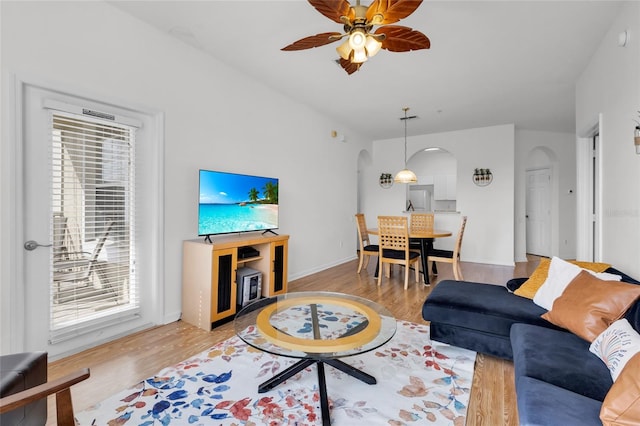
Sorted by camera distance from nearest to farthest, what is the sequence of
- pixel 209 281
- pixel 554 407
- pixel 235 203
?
pixel 554 407
pixel 209 281
pixel 235 203

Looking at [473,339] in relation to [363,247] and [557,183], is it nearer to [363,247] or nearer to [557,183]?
[363,247]

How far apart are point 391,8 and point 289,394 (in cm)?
247

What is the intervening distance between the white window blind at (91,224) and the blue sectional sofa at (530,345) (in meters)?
2.61

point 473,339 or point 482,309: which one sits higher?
point 482,309

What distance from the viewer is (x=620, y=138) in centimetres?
236

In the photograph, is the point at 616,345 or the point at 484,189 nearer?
the point at 616,345

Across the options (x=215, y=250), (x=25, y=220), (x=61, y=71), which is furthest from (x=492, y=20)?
(x=25, y=220)

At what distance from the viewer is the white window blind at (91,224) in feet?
7.18

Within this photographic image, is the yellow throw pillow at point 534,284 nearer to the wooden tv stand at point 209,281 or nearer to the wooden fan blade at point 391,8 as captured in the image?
the wooden fan blade at point 391,8

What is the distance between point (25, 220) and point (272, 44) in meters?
2.50

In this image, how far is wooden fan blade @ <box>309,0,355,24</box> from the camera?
6.00 ft

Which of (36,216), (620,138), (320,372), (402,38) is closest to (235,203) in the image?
(36,216)

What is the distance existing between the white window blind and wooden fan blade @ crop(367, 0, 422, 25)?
2208 mm

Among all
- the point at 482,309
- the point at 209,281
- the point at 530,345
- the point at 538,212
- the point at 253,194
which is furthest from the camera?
the point at 538,212
